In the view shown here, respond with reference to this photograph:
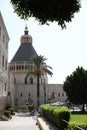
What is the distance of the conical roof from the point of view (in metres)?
96.9

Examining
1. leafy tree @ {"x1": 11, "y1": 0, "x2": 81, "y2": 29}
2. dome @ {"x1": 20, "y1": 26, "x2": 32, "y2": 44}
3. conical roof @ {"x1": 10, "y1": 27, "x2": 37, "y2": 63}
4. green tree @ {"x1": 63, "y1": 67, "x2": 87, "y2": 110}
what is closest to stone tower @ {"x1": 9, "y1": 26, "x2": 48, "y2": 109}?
conical roof @ {"x1": 10, "y1": 27, "x2": 37, "y2": 63}

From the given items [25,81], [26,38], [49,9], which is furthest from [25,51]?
[49,9]

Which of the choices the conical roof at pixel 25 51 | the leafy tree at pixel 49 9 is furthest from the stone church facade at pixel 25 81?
the leafy tree at pixel 49 9

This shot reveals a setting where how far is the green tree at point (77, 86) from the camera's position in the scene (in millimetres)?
60125

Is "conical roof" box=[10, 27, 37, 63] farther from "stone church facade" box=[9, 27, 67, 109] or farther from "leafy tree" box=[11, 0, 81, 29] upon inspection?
"leafy tree" box=[11, 0, 81, 29]

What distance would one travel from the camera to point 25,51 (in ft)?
326

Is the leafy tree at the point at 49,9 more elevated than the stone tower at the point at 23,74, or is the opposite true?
the stone tower at the point at 23,74

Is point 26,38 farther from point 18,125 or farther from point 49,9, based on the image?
point 49,9

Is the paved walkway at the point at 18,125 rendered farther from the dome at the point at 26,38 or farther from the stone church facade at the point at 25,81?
the dome at the point at 26,38

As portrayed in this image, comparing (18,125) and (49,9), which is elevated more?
(49,9)

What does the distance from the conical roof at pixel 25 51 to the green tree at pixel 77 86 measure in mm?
34451

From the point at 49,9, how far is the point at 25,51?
90709mm

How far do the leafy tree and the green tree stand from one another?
5144 cm

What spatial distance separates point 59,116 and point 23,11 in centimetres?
1151
